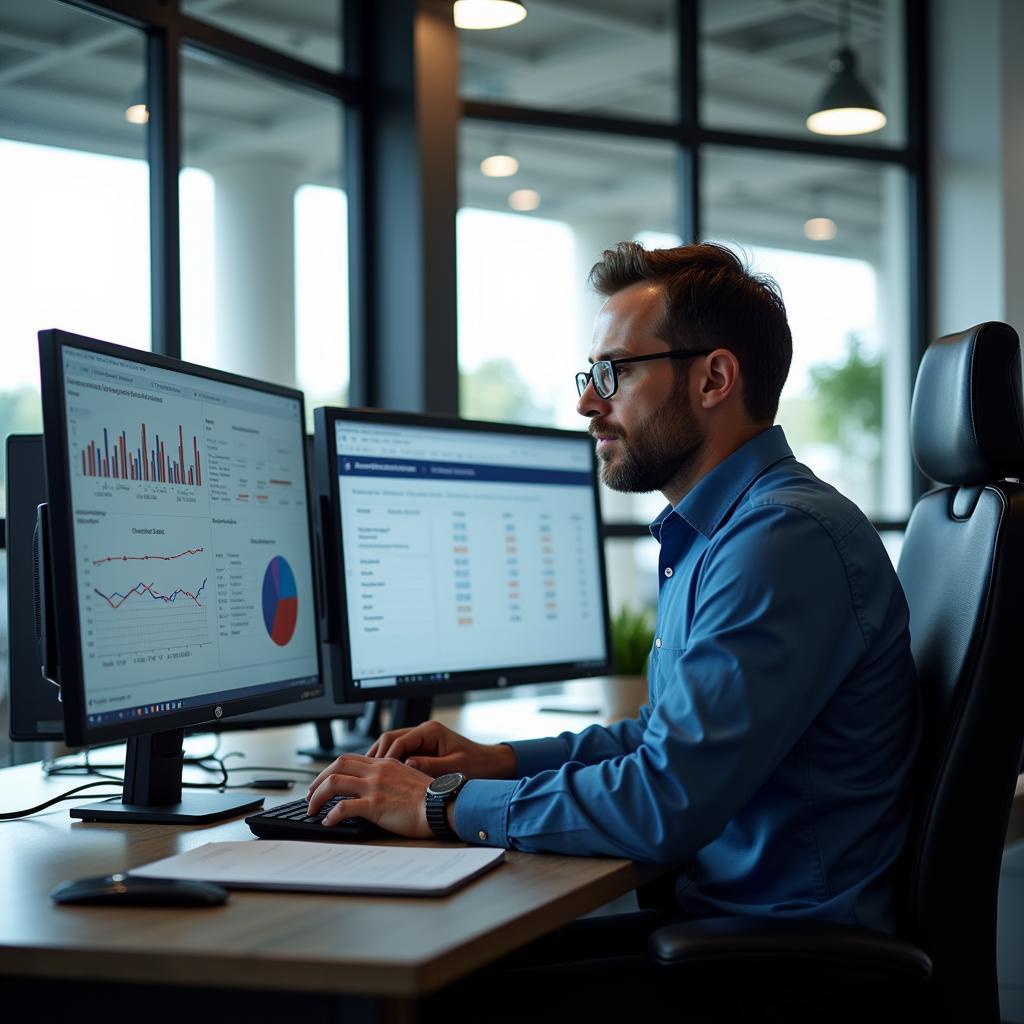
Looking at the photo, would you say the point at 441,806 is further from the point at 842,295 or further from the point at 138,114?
the point at 842,295

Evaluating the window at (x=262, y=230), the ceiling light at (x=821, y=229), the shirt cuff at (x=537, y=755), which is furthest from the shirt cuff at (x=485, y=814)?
the ceiling light at (x=821, y=229)

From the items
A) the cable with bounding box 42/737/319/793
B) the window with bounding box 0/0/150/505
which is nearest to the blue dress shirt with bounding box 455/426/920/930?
the cable with bounding box 42/737/319/793

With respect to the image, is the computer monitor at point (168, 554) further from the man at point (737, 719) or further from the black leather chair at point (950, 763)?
the black leather chair at point (950, 763)

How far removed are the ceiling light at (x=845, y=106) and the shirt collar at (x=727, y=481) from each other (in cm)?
319

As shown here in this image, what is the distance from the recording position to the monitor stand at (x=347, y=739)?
2033 mm

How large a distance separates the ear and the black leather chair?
0.25m

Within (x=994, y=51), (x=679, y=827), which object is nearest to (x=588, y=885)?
(x=679, y=827)

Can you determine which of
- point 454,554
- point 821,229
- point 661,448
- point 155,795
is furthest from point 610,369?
point 821,229

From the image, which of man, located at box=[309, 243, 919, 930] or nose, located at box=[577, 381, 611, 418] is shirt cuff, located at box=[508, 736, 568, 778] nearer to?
man, located at box=[309, 243, 919, 930]

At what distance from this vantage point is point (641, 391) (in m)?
1.66

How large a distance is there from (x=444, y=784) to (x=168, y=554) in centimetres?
42

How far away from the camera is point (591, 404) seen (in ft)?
5.67

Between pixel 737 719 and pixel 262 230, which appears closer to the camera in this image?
pixel 737 719

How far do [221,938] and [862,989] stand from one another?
25.2 inches
